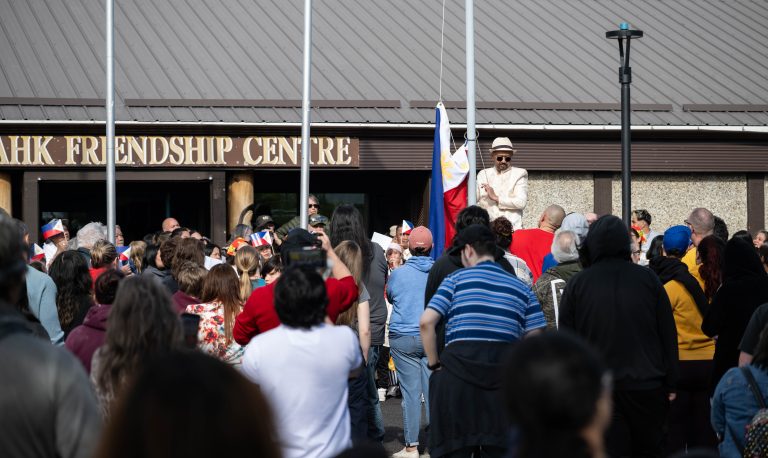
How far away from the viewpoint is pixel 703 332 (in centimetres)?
713

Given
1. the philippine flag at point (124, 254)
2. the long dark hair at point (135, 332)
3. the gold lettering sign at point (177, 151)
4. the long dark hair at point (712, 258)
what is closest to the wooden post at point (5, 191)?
the gold lettering sign at point (177, 151)

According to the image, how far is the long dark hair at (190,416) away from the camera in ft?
6.27

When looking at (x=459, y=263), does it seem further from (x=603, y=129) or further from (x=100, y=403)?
(x=603, y=129)

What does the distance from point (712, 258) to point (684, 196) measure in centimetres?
1095

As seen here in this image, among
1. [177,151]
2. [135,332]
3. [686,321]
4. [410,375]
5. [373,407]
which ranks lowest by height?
[373,407]

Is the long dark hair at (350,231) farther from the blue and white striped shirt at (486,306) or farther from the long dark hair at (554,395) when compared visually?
the long dark hair at (554,395)

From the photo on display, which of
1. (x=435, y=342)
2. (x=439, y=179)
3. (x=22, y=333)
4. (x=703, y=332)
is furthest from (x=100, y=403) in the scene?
(x=439, y=179)

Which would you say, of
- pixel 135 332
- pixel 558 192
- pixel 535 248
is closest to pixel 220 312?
pixel 135 332

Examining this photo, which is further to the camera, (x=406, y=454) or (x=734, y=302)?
(x=406, y=454)

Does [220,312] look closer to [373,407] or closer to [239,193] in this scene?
[373,407]

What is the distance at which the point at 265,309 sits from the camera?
19.2ft

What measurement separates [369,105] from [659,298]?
1144cm

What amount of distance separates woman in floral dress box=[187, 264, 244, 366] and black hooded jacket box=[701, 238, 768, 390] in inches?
120

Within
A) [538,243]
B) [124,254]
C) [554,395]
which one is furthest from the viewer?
[124,254]
